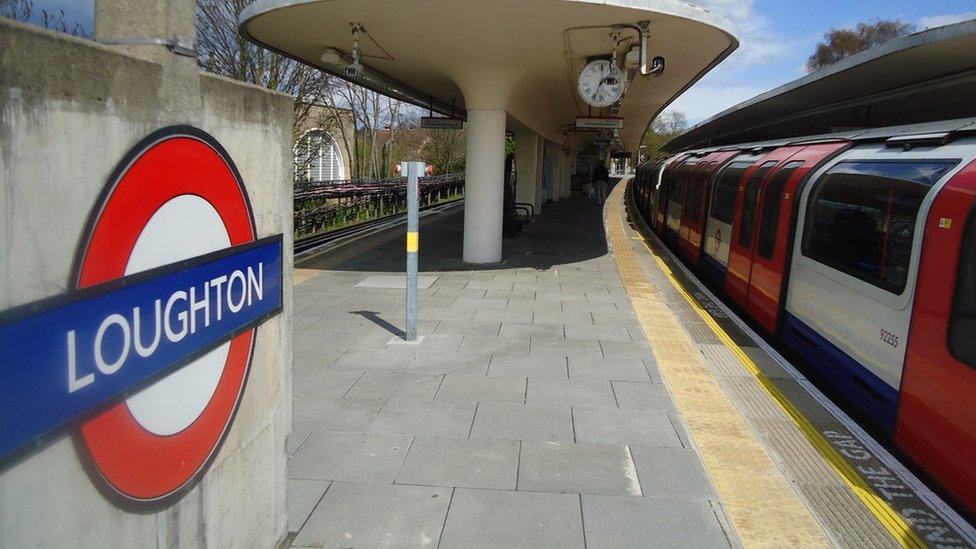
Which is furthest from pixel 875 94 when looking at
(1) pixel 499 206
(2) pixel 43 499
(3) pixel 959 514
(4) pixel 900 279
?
(2) pixel 43 499

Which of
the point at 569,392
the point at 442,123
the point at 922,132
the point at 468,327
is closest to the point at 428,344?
the point at 468,327

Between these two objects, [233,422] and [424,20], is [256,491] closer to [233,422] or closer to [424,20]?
[233,422]

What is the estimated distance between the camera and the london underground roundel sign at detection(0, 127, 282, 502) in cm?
149

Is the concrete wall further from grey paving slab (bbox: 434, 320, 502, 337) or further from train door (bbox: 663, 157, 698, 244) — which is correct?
train door (bbox: 663, 157, 698, 244)

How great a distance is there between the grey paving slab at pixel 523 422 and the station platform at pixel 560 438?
17mm

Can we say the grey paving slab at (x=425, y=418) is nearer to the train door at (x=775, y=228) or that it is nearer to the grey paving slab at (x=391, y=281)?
the train door at (x=775, y=228)

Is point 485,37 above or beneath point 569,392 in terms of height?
above

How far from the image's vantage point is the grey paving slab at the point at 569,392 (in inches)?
191

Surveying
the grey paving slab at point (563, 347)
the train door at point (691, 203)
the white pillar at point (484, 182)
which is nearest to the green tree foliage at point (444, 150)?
the train door at point (691, 203)

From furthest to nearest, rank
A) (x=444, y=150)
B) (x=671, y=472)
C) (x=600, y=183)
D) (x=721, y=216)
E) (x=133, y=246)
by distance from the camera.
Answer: (x=444, y=150) → (x=600, y=183) → (x=721, y=216) → (x=671, y=472) → (x=133, y=246)

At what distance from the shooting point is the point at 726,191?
9852 mm

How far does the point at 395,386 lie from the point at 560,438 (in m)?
1.46

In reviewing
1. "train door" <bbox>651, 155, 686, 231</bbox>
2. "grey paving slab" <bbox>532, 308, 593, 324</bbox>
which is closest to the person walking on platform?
"train door" <bbox>651, 155, 686, 231</bbox>

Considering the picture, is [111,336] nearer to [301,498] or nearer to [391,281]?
[301,498]
